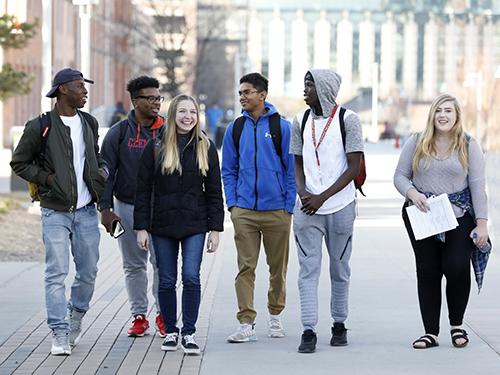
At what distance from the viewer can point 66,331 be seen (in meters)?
6.09

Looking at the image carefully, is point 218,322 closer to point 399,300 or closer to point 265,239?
point 265,239

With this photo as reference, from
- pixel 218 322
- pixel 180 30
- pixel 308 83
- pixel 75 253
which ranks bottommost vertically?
pixel 218 322

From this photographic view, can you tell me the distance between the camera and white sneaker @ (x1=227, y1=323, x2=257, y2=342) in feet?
21.2

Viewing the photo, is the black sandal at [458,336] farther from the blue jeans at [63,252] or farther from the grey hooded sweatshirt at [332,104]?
the blue jeans at [63,252]

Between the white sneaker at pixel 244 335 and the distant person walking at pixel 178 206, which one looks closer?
the distant person walking at pixel 178 206

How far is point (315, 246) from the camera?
20.6 ft

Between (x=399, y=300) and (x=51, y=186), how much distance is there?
140 inches

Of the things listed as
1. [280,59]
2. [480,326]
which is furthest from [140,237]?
[280,59]

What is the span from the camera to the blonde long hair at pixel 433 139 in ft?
20.3

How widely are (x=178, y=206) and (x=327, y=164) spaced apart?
3.48ft

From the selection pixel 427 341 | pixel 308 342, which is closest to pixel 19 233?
pixel 308 342

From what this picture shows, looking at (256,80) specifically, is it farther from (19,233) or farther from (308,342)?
(19,233)

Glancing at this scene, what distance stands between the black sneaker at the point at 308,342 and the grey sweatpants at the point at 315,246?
0.17 ft

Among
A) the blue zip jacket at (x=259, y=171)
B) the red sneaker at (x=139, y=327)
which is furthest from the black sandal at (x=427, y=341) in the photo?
the red sneaker at (x=139, y=327)
